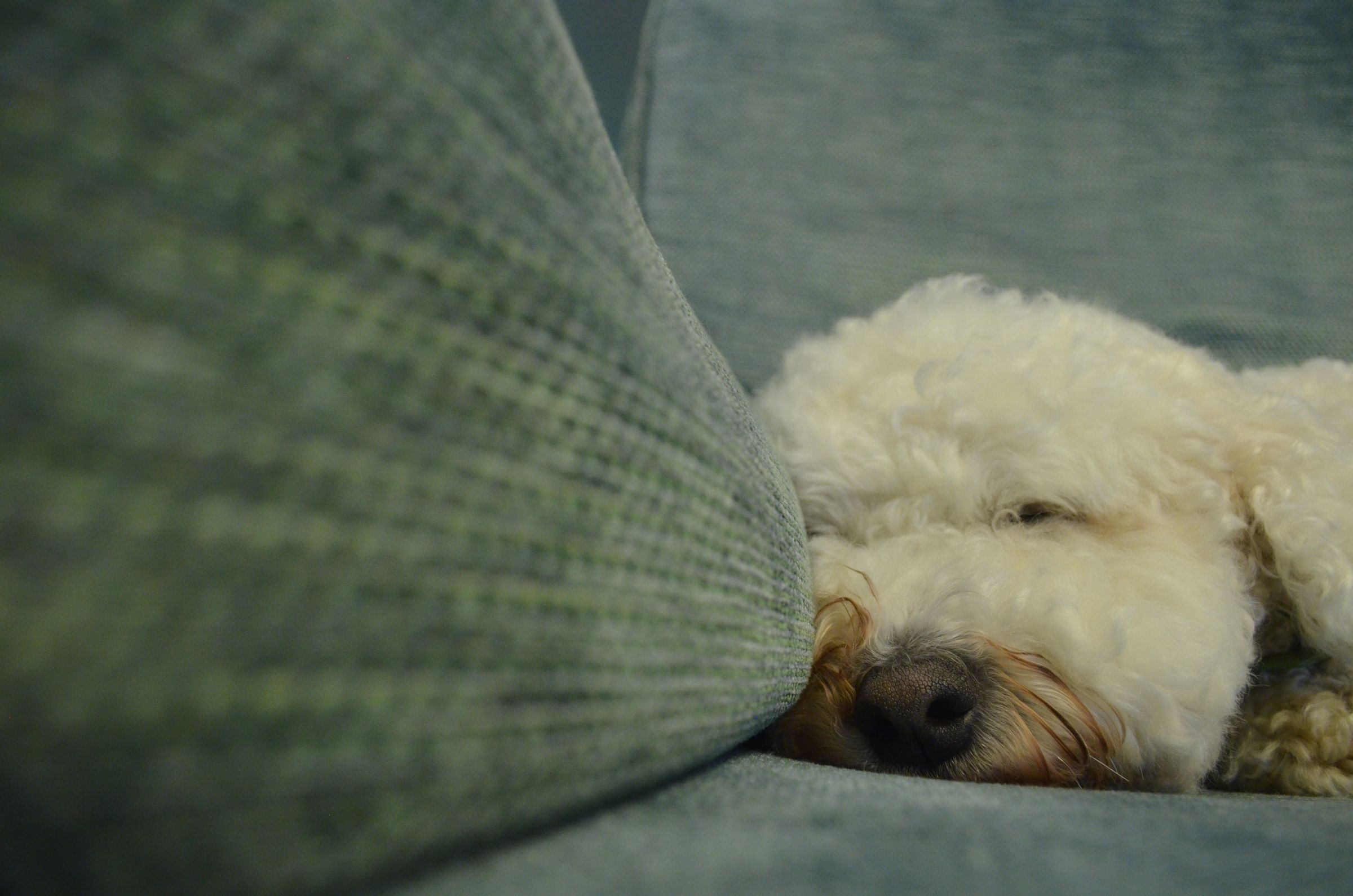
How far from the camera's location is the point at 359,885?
252mm

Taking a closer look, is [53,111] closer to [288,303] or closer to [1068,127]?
[288,303]

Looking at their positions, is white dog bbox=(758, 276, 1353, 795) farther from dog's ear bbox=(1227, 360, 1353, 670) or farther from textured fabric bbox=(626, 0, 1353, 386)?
textured fabric bbox=(626, 0, 1353, 386)

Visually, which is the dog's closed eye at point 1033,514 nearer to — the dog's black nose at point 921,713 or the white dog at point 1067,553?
the white dog at point 1067,553

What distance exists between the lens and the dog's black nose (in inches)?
23.5

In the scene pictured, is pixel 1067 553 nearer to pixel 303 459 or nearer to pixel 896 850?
pixel 896 850

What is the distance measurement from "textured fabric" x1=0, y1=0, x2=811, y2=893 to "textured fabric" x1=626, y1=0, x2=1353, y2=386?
3.10ft

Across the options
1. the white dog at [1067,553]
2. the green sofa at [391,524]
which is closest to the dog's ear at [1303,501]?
the white dog at [1067,553]

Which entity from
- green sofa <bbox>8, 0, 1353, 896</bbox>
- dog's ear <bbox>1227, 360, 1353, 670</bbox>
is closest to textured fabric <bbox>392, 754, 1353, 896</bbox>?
green sofa <bbox>8, 0, 1353, 896</bbox>

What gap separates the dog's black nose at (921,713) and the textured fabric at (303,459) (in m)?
0.32

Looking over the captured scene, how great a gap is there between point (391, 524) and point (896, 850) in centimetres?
24

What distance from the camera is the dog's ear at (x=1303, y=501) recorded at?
0.72 meters

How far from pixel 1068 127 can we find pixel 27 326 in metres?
1.46

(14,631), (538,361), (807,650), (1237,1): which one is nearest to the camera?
(14,631)

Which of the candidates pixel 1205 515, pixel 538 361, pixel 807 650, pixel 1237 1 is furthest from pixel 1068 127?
pixel 538 361
